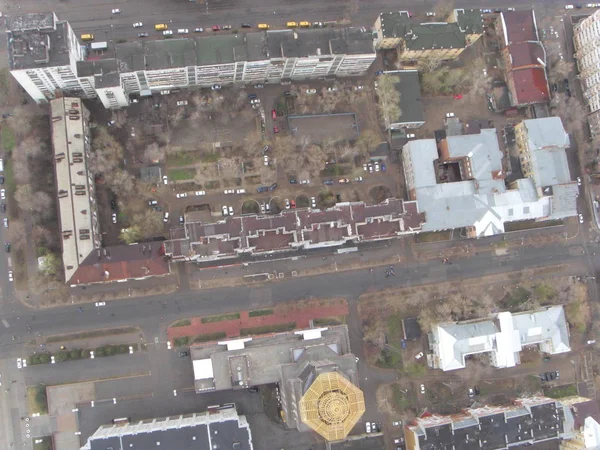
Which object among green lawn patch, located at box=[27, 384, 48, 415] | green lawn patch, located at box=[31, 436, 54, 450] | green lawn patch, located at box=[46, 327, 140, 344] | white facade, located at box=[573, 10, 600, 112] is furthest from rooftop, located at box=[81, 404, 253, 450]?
white facade, located at box=[573, 10, 600, 112]

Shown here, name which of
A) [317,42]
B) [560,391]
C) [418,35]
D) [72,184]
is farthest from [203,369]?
[418,35]

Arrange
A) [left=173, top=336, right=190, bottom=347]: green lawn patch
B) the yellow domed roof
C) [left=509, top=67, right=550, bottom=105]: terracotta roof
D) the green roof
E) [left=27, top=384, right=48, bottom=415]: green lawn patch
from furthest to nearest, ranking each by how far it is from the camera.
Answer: [left=509, top=67, right=550, bottom=105]: terracotta roof → the green roof → [left=173, top=336, right=190, bottom=347]: green lawn patch → [left=27, top=384, right=48, bottom=415]: green lawn patch → the yellow domed roof

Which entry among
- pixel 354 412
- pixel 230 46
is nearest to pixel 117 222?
pixel 230 46

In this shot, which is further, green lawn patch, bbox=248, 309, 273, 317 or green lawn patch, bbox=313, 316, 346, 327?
green lawn patch, bbox=313, 316, 346, 327

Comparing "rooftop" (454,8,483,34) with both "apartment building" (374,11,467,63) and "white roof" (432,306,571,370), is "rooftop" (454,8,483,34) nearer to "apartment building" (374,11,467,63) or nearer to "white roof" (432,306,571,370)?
"apartment building" (374,11,467,63)

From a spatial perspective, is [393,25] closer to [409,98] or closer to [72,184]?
[409,98]

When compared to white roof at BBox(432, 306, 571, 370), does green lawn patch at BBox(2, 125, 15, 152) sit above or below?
above

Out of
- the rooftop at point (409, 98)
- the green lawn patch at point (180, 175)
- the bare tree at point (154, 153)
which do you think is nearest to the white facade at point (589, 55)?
the rooftop at point (409, 98)
